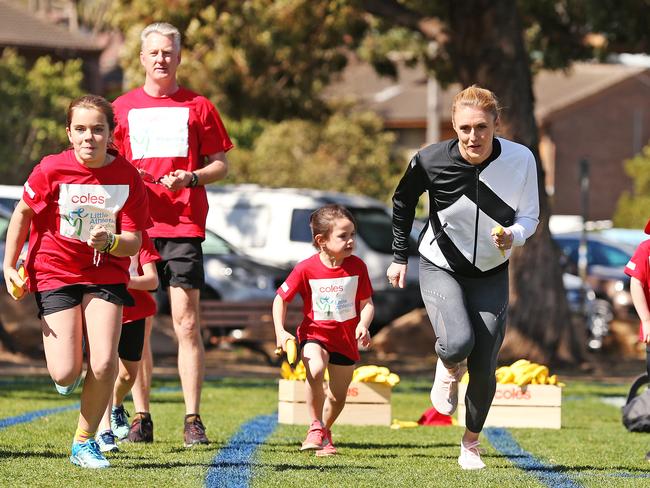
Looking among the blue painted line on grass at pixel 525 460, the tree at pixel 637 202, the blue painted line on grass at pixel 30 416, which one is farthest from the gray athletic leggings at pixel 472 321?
the tree at pixel 637 202

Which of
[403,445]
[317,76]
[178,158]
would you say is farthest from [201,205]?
[317,76]

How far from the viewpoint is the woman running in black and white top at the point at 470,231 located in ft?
23.8

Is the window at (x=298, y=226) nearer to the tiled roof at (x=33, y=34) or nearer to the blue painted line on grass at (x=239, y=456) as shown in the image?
the blue painted line on grass at (x=239, y=456)

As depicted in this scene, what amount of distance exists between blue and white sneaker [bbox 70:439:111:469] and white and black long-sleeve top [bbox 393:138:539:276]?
1896 mm

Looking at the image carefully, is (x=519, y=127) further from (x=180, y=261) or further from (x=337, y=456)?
(x=337, y=456)

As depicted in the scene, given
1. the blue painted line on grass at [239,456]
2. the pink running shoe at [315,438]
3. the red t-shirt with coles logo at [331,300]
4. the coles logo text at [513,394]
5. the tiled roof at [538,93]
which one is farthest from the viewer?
the tiled roof at [538,93]

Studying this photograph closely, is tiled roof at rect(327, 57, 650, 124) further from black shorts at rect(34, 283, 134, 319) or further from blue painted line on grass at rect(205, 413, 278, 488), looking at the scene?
black shorts at rect(34, 283, 134, 319)

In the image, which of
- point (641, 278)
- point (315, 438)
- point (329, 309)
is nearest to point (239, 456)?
point (315, 438)

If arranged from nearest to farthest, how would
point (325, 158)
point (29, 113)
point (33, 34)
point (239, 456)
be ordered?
point (239, 456)
point (29, 113)
point (325, 158)
point (33, 34)

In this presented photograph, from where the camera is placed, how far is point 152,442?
8.52 metres

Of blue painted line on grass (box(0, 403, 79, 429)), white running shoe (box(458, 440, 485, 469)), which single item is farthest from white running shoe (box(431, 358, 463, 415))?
blue painted line on grass (box(0, 403, 79, 429))

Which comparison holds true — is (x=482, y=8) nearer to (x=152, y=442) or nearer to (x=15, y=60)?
(x=152, y=442)

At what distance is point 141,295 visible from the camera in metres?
8.04

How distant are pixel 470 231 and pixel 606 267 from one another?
18.8m
